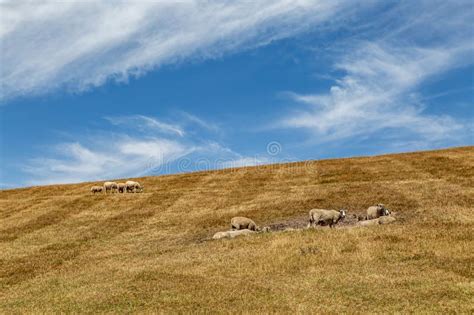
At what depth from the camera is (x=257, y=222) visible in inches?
1375

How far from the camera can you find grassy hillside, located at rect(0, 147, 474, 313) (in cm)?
1628

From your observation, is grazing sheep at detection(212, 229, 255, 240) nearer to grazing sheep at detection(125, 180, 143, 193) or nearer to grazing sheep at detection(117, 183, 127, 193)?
grazing sheep at detection(125, 180, 143, 193)

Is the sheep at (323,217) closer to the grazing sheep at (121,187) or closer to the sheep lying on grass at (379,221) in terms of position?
the sheep lying on grass at (379,221)

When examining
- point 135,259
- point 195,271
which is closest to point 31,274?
point 135,259

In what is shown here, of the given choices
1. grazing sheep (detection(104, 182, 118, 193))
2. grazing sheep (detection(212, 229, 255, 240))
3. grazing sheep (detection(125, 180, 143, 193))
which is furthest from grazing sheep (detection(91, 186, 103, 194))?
grazing sheep (detection(212, 229, 255, 240))

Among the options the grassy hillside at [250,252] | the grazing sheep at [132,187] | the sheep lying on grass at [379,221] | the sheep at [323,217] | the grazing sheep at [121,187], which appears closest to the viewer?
the grassy hillside at [250,252]

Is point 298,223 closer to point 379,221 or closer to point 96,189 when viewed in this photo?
point 379,221

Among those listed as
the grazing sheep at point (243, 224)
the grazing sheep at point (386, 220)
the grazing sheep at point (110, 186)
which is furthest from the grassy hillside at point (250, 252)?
the grazing sheep at point (110, 186)

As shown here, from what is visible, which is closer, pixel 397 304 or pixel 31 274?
pixel 397 304

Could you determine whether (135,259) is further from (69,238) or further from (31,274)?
(69,238)

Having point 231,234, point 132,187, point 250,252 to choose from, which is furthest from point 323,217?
point 132,187

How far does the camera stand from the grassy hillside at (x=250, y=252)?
53.4 feet

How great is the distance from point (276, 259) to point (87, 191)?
45976 millimetres

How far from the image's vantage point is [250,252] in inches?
915
